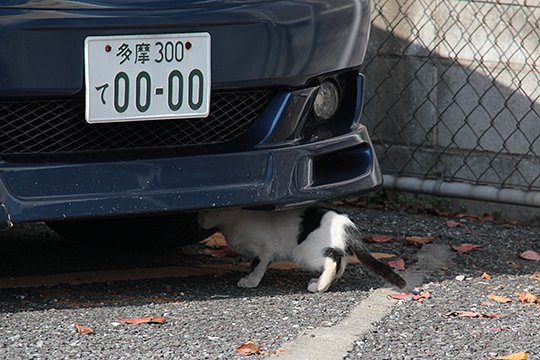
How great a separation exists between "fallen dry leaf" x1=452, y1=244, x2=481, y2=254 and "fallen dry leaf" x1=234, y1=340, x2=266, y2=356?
5.47ft

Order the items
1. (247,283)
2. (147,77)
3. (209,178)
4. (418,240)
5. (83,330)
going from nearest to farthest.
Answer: (83,330), (147,77), (209,178), (247,283), (418,240)

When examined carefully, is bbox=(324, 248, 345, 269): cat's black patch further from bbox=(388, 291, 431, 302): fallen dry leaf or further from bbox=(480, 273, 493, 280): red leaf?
bbox=(480, 273, 493, 280): red leaf

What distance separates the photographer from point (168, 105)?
12.3 ft

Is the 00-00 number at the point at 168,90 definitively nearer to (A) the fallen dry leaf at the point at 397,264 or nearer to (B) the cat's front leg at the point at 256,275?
(B) the cat's front leg at the point at 256,275

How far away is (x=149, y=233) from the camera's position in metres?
4.66

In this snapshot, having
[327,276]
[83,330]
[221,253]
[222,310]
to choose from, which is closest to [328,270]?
[327,276]

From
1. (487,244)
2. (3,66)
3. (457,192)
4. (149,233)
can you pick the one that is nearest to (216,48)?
(3,66)

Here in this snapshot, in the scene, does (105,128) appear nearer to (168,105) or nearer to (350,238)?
(168,105)

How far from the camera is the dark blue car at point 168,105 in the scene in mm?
3549

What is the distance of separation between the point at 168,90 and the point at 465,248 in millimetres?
1748

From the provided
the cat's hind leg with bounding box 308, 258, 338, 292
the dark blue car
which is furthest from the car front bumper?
the cat's hind leg with bounding box 308, 258, 338, 292

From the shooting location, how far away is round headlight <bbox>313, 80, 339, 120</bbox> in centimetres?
412

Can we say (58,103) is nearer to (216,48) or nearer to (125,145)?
(125,145)

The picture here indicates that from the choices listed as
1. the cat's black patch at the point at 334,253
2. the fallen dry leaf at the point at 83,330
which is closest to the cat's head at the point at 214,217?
the cat's black patch at the point at 334,253
